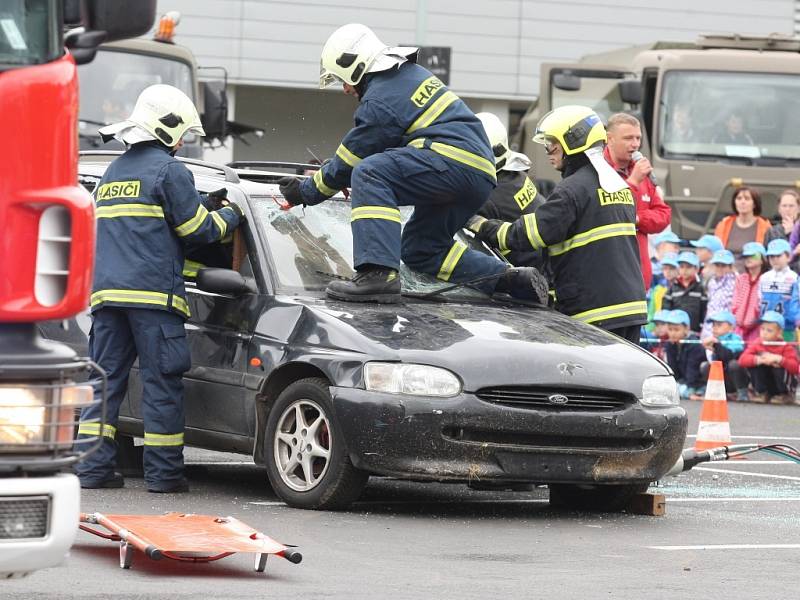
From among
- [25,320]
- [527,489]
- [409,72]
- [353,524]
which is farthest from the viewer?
[527,489]

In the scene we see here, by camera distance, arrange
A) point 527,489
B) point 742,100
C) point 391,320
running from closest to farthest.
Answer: point 391,320 < point 527,489 < point 742,100

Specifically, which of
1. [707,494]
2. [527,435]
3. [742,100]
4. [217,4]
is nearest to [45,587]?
[527,435]

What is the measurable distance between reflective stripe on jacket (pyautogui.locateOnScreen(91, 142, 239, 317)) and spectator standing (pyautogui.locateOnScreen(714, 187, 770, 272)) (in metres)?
10.8

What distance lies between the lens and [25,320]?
4746 millimetres

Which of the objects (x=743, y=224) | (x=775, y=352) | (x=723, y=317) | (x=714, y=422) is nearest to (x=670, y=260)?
(x=743, y=224)

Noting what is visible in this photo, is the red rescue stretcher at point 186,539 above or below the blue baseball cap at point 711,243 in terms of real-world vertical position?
below

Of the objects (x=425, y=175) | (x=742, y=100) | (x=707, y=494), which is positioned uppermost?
(x=742, y=100)

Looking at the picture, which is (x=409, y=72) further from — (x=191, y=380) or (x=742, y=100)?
(x=742, y=100)

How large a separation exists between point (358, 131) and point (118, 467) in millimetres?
2380

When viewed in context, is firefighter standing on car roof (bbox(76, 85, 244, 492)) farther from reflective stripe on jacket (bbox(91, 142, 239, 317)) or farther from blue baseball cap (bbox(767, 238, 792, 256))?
blue baseball cap (bbox(767, 238, 792, 256))

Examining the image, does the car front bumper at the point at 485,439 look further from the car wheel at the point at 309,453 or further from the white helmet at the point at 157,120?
the white helmet at the point at 157,120

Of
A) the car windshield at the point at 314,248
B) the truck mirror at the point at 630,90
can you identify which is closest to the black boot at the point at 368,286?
the car windshield at the point at 314,248

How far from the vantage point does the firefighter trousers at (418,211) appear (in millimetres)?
9070

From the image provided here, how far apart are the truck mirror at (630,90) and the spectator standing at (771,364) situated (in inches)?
190
